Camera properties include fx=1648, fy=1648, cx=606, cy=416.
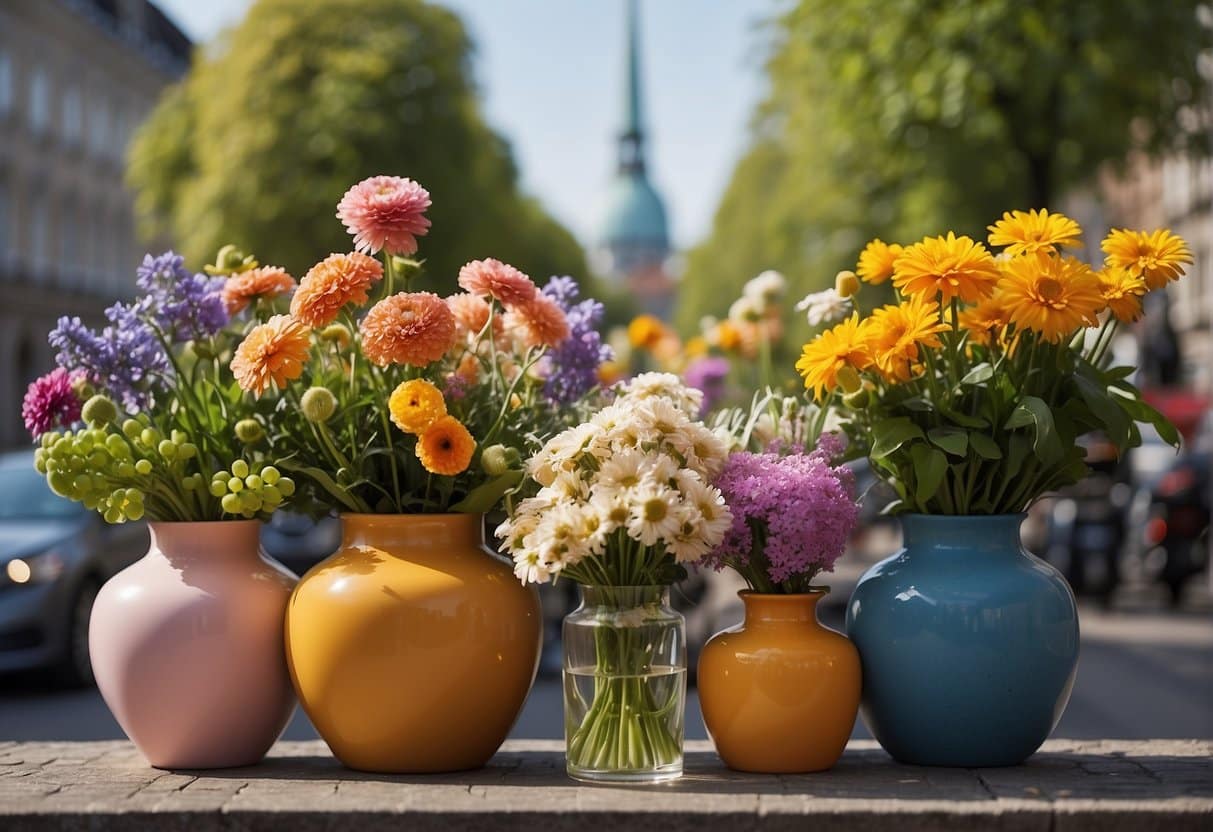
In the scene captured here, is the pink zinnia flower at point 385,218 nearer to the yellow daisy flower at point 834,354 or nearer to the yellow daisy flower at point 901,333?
the yellow daisy flower at point 834,354

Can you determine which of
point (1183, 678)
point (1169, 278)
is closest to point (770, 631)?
point (1169, 278)

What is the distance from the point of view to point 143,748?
124 inches

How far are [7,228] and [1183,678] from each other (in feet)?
119

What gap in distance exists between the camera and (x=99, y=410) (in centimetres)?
307

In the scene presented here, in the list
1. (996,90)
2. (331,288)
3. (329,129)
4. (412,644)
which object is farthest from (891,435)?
(329,129)

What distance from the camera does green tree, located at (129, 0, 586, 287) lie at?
1159 inches

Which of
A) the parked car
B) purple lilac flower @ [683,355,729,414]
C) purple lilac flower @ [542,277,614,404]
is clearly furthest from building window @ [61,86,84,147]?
purple lilac flower @ [542,277,614,404]

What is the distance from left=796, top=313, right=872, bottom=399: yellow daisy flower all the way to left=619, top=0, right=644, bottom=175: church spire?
121587 millimetres

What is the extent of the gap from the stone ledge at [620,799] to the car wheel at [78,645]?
680cm

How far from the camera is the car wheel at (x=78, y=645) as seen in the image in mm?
9594

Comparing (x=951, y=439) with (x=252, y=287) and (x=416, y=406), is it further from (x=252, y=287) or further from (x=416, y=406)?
(x=252, y=287)

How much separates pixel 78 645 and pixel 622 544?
7627 millimetres

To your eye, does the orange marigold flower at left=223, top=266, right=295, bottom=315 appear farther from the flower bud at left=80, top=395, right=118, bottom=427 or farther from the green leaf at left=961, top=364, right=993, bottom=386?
the green leaf at left=961, top=364, right=993, bottom=386

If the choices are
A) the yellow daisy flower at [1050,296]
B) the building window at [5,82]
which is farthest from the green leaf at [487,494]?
the building window at [5,82]
